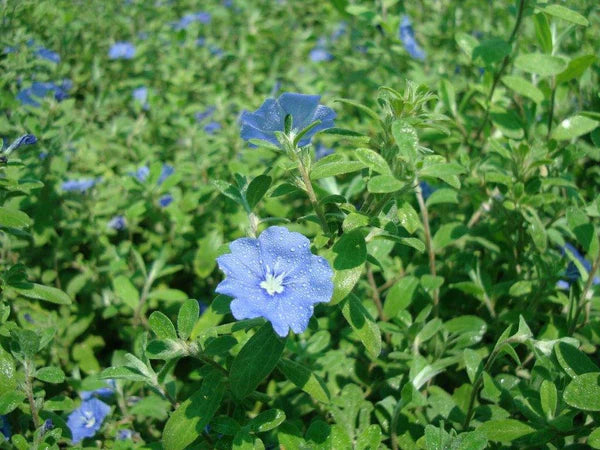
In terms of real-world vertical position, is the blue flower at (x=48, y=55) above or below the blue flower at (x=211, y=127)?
above

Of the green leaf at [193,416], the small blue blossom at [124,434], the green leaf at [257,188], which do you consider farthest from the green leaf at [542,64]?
the small blue blossom at [124,434]

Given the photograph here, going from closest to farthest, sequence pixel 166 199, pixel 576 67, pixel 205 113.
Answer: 1. pixel 576 67
2. pixel 166 199
3. pixel 205 113

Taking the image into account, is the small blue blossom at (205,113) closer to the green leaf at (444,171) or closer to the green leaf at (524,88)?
the green leaf at (524,88)

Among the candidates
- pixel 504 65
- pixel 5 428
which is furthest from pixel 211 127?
pixel 5 428

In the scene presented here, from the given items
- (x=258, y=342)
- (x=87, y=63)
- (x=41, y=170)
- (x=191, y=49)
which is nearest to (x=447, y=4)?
(x=191, y=49)

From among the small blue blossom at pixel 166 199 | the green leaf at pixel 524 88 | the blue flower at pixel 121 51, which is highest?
the green leaf at pixel 524 88

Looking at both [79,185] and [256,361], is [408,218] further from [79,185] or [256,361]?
[79,185]
